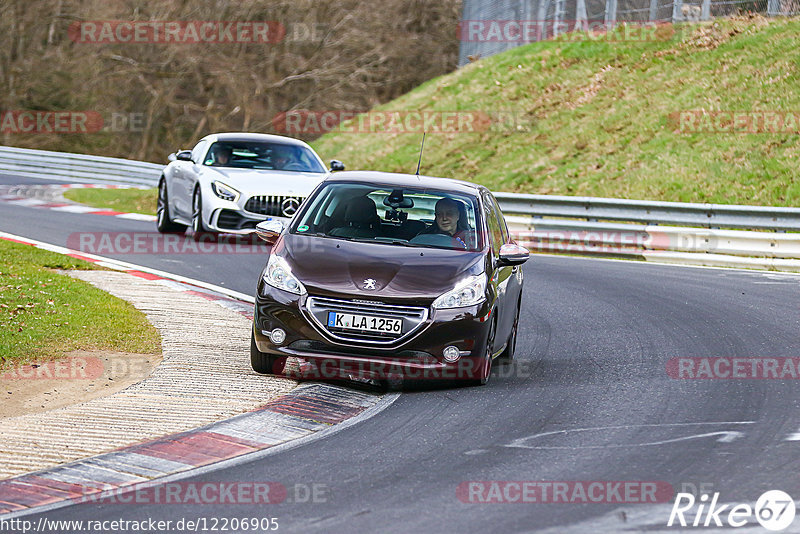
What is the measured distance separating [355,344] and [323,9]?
4047 centimetres

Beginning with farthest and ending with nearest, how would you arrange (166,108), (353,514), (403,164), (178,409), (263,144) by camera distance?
(166,108) → (403,164) → (263,144) → (178,409) → (353,514)

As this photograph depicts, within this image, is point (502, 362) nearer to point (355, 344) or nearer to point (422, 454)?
point (355, 344)

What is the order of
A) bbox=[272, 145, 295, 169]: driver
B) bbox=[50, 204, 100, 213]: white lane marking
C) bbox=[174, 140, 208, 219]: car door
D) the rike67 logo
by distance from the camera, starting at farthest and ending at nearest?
bbox=[50, 204, 100, 213]: white lane marking < bbox=[272, 145, 295, 169]: driver < bbox=[174, 140, 208, 219]: car door < the rike67 logo

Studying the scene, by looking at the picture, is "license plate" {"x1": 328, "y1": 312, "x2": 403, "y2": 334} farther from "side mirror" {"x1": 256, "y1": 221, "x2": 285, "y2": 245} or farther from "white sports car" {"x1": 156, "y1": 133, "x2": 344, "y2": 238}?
"white sports car" {"x1": 156, "y1": 133, "x2": 344, "y2": 238}

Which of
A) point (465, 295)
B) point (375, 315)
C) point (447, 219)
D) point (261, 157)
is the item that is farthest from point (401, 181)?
point (261, 157)

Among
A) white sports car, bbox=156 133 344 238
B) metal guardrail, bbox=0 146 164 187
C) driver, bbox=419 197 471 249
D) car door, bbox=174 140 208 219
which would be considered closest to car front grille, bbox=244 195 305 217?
white sports car, bbox=156 133 344 238

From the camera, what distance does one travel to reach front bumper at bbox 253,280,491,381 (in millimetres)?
8250

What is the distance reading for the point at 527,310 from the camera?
1302cm

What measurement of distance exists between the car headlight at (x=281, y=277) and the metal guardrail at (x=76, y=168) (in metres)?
24.0

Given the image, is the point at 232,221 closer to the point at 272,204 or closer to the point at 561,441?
the point at 272,204

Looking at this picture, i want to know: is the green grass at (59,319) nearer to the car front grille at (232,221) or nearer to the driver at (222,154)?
the car front grille at (232,221)

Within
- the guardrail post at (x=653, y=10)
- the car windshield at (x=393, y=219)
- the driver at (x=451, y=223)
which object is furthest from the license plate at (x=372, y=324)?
the guardrail post at (x=653, y=10)

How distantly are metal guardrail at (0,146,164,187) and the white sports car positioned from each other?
13834 mm

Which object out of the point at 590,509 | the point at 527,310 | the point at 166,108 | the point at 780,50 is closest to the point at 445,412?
the point at 590,509
